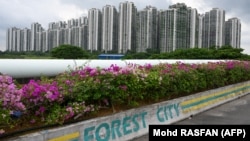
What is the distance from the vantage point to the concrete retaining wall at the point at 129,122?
531 cm

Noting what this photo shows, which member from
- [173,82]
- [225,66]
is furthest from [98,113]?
[225,66]

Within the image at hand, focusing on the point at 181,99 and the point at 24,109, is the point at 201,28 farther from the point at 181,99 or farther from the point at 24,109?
the point at 24,109

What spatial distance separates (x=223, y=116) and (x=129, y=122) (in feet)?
14.2

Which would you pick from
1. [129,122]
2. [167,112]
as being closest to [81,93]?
[129,122]

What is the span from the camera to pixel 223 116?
10117mm

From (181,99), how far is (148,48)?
5998 centimetres

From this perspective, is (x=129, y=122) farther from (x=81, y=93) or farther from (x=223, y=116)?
(x=223, y=116)

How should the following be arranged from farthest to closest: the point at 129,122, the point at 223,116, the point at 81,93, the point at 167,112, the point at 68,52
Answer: the point at 68,52 → the point at 223,116 → the point at 167,112 → the point at 129,122 → the point at 81,93

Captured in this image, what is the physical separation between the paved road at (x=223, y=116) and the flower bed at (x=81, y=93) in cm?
98

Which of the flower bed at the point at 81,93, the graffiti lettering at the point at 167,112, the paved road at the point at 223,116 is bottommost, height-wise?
the paved road at the point at 223,116

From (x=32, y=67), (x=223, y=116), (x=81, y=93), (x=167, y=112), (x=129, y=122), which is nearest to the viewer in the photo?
(x=81, y=93)

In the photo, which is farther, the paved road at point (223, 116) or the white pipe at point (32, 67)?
the paved road at point (223, 116)

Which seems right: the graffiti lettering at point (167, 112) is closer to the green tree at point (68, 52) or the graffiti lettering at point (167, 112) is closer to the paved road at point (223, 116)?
the paved road at point (223, 116)

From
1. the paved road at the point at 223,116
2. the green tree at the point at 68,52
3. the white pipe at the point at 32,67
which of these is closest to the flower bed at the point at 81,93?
the paved road at the point at 223,116
